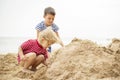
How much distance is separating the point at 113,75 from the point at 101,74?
0.16 meters

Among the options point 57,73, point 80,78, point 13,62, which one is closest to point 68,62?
point 57,73

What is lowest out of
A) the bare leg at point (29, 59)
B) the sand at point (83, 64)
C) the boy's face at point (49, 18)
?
the bare leg at point (29, 59)

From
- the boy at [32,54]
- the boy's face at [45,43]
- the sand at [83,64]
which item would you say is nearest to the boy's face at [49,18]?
the boy at [32,54]

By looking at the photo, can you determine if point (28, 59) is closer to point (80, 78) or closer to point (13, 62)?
point (80, 78)

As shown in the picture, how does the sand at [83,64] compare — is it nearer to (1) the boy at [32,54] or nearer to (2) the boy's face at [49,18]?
(1) the boy at [32,54]

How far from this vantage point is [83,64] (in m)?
3.43

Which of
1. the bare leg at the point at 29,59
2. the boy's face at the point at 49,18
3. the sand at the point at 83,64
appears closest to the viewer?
the sand at the point at 83,64

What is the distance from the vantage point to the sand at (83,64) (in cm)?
323

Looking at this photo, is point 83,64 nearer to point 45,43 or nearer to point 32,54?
point 45,43

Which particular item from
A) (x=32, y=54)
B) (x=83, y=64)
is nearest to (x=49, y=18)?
(x=32, y=54)

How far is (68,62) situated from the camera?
358 centimetres

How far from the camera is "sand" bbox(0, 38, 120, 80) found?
127 inches

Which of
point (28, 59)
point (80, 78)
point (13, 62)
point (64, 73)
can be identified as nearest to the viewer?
point (80, 78)

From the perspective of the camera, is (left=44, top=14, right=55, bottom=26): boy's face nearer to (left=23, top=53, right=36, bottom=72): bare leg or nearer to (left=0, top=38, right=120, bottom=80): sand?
(left=23, top=53, right=36, bottom=72): bare leg
